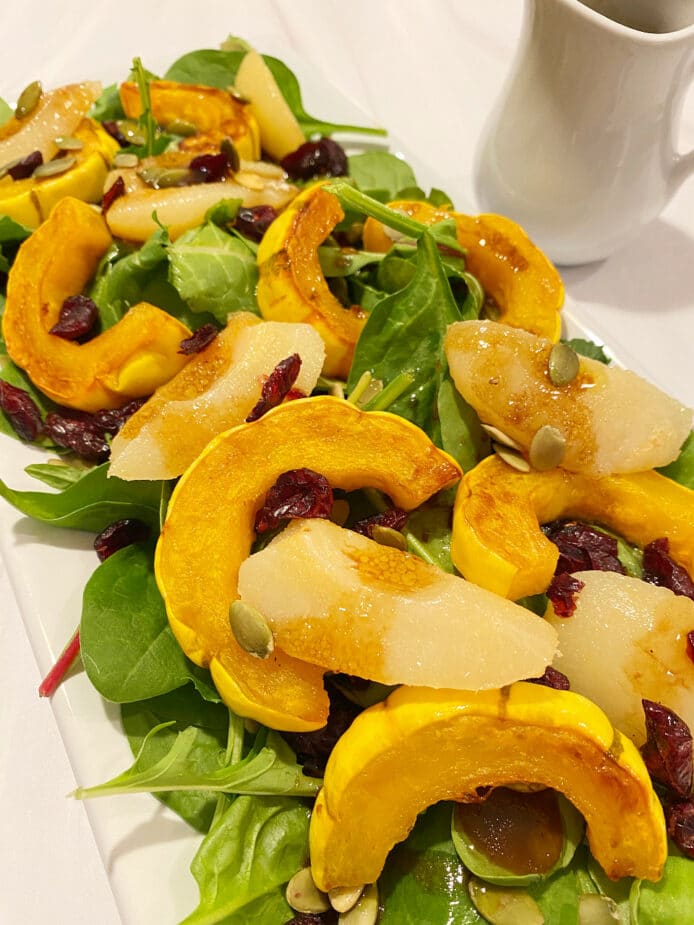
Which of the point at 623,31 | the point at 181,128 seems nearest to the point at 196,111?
the point at 181,128

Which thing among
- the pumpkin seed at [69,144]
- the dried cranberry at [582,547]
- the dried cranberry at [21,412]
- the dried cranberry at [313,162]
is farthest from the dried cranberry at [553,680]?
the pumpkin seed at [69,144]

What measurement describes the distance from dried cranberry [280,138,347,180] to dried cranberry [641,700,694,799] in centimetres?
134

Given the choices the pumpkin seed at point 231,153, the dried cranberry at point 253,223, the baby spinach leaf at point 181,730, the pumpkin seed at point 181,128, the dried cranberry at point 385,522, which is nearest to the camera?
the baby spinach leaf at point 181,730

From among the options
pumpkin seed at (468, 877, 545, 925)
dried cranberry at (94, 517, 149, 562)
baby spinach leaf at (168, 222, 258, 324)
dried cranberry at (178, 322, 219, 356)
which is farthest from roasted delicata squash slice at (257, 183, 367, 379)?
pumpkin seed at (468, 877, 545, 925)

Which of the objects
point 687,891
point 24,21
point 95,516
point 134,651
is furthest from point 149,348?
point 24,21

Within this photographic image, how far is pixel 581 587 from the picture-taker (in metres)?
1.16

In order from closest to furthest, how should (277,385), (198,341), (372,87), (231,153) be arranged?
(277,385) → (198,341) → (231,153) → (372,87)

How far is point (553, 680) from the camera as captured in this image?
1053mm

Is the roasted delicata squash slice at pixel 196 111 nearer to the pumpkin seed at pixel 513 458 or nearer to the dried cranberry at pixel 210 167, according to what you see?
the dried cranberry at pixel 210 167

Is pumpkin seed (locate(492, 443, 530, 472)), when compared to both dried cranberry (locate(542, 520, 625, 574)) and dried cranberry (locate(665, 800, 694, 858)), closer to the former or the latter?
dried cranberry (locate(542, 520, 625, 574))

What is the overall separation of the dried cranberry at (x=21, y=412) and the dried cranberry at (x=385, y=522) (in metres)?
0.60

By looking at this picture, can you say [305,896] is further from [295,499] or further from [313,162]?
[313,162]

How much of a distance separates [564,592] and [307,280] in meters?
0.72

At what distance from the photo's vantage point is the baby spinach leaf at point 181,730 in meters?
1.08
